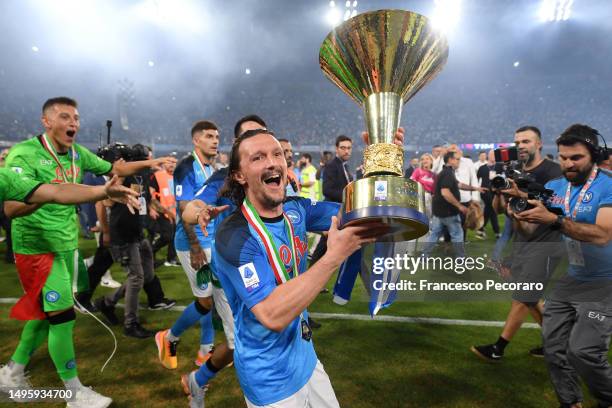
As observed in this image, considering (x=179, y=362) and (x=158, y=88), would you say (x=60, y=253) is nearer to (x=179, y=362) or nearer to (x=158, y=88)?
(x=179, y=362)

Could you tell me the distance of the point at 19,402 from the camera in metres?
3.09

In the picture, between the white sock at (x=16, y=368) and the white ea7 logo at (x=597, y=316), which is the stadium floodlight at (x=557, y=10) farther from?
the white sock at (x=16, y=368)

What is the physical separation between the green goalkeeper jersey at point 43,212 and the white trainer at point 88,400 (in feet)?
3.95

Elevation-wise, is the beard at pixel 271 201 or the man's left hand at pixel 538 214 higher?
the beard at pixel 271 201

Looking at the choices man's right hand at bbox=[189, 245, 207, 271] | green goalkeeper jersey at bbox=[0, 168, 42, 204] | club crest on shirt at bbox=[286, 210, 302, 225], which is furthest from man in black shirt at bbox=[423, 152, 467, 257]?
green goalkeeper jersey at bbox=[0, 168, 42, 204]

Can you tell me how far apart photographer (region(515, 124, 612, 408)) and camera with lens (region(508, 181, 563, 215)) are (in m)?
0.05

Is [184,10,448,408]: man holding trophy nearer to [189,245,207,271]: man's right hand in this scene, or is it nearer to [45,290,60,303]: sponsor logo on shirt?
[189,245,207,271]: man's right hand

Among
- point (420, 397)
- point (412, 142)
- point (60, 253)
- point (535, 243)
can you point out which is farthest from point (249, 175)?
point (412, 142)

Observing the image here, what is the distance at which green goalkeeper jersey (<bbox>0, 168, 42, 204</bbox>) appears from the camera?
7.62 ft

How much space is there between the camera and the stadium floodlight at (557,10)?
3309cm

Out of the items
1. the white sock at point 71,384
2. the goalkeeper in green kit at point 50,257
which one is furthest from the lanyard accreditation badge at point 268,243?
the white sock at point 71,384

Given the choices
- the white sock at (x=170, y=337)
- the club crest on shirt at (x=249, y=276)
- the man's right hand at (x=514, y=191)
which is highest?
the man's right hand at (x=514, y=191)

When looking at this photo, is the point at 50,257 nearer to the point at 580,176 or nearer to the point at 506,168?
the point at 506,168

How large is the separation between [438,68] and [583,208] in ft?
6.39
